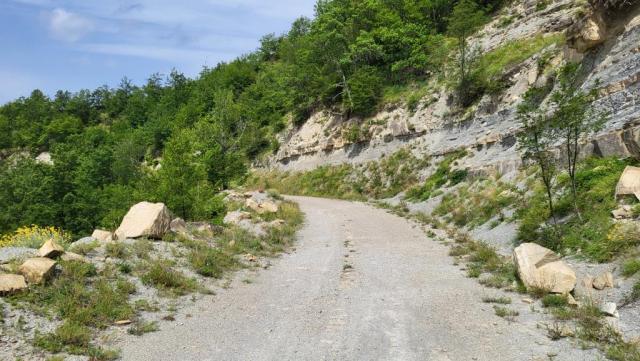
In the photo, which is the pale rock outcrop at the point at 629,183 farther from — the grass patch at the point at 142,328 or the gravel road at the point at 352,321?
the grass patch at the point at 142,328

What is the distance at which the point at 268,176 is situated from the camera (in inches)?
2056

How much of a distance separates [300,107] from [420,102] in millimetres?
19853

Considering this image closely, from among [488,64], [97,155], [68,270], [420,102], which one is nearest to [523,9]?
[488,64]

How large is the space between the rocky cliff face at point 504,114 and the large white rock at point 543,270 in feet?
19.0

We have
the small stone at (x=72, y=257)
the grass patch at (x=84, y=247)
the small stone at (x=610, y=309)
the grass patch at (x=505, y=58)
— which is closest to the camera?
the small stone at (x=610, y=309)

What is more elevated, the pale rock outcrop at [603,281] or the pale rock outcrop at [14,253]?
the pale rock outcrop at [14,253]

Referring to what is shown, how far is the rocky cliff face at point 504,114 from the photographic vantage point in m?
15.6

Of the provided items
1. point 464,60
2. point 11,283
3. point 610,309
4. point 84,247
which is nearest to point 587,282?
point 610,309

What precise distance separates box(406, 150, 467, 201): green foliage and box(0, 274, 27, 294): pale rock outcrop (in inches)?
842

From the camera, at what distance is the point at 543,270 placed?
30.6 ft

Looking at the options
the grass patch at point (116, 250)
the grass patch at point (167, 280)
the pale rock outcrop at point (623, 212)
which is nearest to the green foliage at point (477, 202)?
the pale rock outcrop at point (623, 212)

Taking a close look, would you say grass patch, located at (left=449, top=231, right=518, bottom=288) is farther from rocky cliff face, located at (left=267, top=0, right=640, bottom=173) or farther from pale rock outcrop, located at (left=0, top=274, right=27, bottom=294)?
pale rock outcrop, located at (left=0, top=274, right=27, bottom=294)

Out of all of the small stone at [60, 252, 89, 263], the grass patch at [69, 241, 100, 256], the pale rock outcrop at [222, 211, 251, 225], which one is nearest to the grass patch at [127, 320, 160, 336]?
the small stone at [60, 252, 89, 263]

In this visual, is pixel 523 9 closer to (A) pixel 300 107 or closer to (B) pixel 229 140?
(A) pixel 300 107
